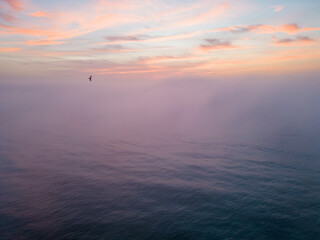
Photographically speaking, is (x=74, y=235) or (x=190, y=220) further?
(x=190, y=220)

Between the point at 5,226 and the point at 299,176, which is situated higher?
the point at 299,176

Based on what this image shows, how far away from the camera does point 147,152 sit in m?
139

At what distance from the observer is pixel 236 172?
9769 centimetres

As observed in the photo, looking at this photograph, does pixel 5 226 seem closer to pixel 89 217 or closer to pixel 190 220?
pixel 89 217

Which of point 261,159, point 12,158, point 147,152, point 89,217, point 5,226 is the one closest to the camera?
point 5,226

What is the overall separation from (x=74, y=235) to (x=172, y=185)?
41679 millimetres

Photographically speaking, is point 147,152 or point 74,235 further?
point 147,152

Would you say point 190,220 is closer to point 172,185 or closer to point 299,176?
point 172,185

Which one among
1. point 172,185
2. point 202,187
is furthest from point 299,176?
point 172,185

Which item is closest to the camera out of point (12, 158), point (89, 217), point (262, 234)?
point (262, 234)

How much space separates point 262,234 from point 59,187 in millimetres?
74077

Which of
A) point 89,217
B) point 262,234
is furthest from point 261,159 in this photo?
point 89,217

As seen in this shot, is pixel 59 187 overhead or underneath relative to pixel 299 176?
underneath

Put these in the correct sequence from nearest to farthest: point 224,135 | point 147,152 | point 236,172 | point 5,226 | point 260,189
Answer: point 5,226 → point 260,189 → point 236,172 → point 147,152 → point 224,135
